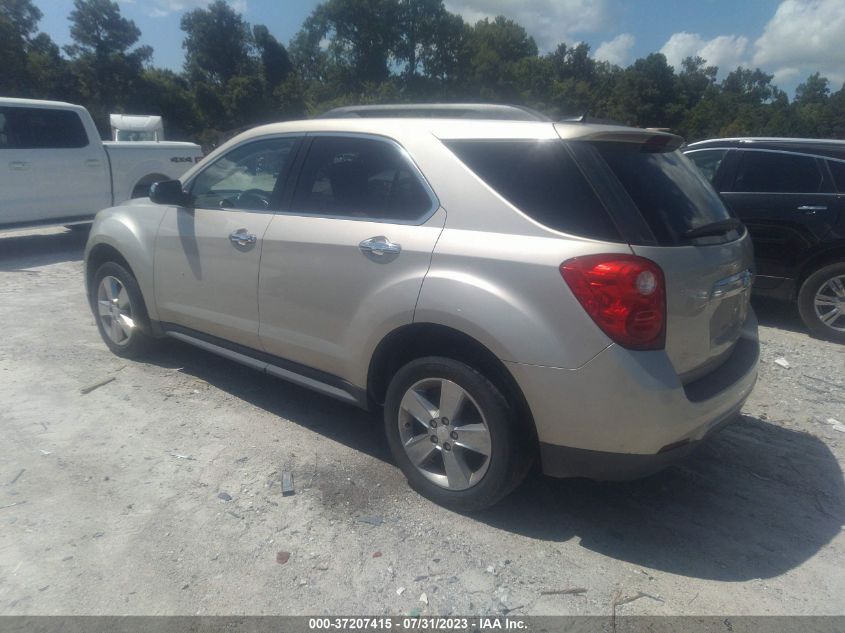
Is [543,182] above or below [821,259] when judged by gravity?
above

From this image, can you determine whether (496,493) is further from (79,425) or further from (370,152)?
(79,425)

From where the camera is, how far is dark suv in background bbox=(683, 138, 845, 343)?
593 centimetres

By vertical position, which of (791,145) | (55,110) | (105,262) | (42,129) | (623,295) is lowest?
(105,262)

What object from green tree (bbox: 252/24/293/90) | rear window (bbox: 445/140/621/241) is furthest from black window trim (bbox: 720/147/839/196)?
green tree (bbox: 252/24/293/90)

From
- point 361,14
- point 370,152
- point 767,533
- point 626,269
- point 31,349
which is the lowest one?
point 31,349

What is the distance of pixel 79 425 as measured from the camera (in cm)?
407

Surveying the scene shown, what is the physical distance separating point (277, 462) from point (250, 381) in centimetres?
133

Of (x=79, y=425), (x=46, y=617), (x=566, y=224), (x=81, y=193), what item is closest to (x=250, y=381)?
(x=79, y=425)

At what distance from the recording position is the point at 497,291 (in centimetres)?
279

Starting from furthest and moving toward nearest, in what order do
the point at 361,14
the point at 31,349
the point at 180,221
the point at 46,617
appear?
the point at 361,14
the point at 31,349
the point at 180,221
the point at 46,617

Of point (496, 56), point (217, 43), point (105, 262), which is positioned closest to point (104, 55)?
point (217, 43)

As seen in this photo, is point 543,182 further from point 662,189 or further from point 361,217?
point 361,217

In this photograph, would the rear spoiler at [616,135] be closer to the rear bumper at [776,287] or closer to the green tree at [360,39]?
the rear bumper at [776,287]

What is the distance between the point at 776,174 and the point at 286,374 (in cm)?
518
